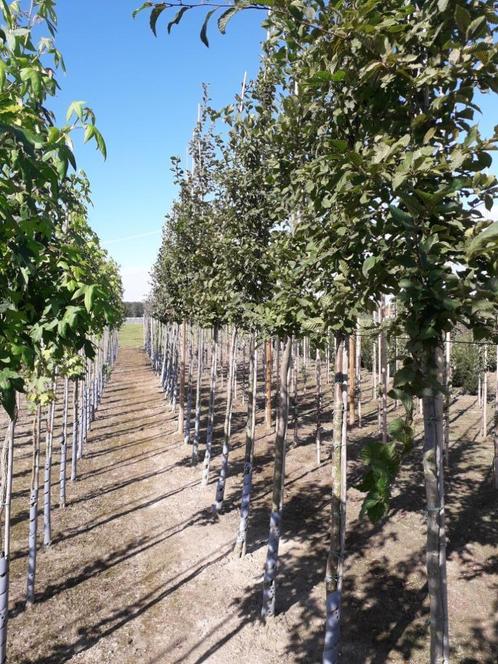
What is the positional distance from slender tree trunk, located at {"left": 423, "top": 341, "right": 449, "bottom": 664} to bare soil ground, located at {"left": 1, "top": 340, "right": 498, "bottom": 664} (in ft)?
15.3

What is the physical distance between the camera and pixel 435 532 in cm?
263

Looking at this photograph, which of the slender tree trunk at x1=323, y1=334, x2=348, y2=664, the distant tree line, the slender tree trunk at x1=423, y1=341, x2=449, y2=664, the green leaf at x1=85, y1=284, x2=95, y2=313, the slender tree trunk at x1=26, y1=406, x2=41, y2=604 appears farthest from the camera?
the distant tree line

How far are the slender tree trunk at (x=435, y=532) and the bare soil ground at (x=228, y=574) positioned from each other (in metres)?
4.66

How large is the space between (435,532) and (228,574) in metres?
7.10

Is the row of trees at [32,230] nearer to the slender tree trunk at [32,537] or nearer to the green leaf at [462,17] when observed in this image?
the green leaf at [462,17]

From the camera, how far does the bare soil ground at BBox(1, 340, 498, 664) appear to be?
6676mm

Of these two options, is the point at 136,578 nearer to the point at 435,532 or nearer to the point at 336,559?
the point at 336,559

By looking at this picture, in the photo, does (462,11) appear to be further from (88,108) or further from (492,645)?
(492,645)

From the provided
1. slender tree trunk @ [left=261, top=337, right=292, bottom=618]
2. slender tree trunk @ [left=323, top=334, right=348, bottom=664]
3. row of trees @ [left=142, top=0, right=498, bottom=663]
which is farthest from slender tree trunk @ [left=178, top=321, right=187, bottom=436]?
row of trees @ [left=142, top=0, right=498, bottom=663]

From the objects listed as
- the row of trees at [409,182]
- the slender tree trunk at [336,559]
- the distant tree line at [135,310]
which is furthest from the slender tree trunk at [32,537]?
the distant tree line at [135,310]

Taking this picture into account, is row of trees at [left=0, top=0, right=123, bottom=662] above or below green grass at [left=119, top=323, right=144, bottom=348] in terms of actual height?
above

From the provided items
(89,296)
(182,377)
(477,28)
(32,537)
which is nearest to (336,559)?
(89,296)

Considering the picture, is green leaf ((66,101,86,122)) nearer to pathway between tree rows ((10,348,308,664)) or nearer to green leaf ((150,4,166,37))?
green leaf ((150,4,166,37))

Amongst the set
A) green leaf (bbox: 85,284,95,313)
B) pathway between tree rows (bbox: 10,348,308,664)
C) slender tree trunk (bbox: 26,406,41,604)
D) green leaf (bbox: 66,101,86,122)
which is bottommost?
pathway between tree rows (bbox: 10,348,308,664)
